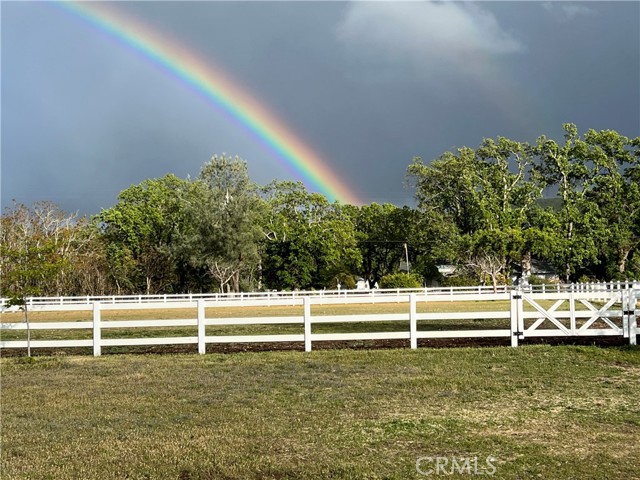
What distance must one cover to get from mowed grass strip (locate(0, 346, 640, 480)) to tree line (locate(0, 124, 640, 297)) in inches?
1740

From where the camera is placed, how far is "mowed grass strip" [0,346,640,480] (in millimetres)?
6023

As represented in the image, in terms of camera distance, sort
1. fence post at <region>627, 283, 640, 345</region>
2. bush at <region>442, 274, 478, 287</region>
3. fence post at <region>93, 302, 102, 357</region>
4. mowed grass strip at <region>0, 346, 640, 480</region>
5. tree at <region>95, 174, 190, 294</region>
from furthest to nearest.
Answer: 1. tree at <region>95, 174, 190, 294</region>
2. bush at <region>442, 274, 478, 287</region>
3. fence post at <region>93, 302, 102, 357</region>
4. fence post at <region>627, 283, 640, 345</region>
5. mowed grass strip at <region>0, 346, 640, 480</region>

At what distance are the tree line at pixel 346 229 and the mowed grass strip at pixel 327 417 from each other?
44.2 meters

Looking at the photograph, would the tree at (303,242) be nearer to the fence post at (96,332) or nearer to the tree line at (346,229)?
the tree line at (346,229)

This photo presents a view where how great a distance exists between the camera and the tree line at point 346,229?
186 feet

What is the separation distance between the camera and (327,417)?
309 inches

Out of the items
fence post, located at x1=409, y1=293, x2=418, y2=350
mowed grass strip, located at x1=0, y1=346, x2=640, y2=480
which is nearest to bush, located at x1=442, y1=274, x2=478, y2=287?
fence post, located at x1=409, y1=293, x2=418, y2=350

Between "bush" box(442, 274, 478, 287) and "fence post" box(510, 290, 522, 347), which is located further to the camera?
"bush" box(442, 274, 478, 287)

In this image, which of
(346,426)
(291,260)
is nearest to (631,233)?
(291,260)

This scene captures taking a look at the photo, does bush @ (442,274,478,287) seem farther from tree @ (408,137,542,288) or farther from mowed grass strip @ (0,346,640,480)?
mowed grass strip @ (0,346,640,480)

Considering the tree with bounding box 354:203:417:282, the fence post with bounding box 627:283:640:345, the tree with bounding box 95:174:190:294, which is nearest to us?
the fence post with bounding box 627:283:640:345

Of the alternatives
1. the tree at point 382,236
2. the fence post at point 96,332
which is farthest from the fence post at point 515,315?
the tree at point 382,236

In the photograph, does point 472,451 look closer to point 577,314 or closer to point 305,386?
point 305,386

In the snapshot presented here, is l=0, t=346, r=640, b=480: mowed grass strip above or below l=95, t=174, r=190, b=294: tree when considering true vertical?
below
